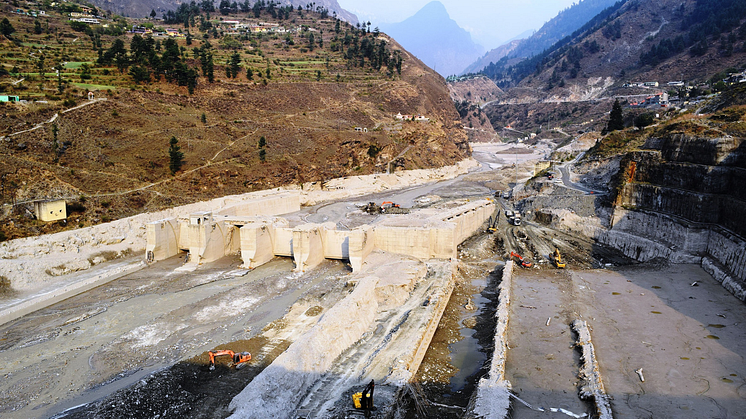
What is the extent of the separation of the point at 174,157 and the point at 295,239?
19.5 meters

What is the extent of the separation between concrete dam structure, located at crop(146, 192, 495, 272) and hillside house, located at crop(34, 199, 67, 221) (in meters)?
6.08

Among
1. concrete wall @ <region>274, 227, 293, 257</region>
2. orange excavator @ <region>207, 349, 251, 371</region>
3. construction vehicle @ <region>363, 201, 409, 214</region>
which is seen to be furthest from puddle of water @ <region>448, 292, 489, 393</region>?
construction vehicle @ <region>363, 201, 409, 214</region>

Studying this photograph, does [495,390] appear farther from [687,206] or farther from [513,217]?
[513,217]

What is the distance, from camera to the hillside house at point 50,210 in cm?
3048

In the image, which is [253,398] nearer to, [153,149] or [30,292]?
[30,292]

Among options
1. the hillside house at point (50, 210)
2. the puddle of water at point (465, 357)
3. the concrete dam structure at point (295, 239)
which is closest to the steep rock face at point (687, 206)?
the concrete dam structure at point (295, 239)

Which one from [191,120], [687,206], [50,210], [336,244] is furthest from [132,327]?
[191,120]

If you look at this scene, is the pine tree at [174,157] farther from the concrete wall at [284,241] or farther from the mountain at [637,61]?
the mountain at [637,61]

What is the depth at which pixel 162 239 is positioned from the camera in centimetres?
3228

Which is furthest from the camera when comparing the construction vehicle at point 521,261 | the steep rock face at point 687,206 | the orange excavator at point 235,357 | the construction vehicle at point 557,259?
the construction vehicle at point 521,261

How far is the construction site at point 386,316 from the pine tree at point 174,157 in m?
6.07

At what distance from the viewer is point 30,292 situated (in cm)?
2497

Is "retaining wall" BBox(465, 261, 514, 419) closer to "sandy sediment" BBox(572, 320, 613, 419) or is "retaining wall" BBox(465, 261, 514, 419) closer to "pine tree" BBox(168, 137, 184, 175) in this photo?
"sandy sediment" BBox(572, 320, 613, 419)

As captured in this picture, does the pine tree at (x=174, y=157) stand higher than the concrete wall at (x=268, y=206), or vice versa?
the pine tree at (x=174, y=157)
